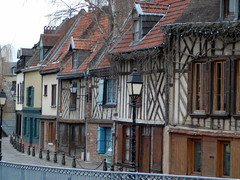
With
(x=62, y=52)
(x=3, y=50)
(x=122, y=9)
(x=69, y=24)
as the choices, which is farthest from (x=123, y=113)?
(x=3, y=50)

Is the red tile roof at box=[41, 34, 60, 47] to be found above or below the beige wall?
above

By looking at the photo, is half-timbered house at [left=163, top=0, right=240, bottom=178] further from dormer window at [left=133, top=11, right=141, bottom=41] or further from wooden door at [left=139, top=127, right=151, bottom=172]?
dormer window at [left=133, top=11, right=141, bottom=41]

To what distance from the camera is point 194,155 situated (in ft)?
62.0

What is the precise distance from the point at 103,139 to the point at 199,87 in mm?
12678

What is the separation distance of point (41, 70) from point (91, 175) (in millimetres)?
27064

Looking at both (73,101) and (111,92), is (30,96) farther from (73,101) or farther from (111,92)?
(111,92)

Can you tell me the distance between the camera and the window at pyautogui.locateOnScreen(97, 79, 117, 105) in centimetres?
2977

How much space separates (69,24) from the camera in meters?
42.0

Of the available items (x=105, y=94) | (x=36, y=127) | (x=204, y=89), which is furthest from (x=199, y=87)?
(x=36, y=127)

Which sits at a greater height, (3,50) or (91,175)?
(3,50)

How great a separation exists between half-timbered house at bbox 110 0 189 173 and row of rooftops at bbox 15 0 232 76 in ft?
0.12

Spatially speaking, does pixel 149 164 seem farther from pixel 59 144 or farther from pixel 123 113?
pixel 59 144

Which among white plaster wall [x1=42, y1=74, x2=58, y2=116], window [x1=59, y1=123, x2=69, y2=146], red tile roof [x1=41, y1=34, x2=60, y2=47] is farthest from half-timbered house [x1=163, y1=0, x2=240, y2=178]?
red tile roof [x1=41, y1=34, x2=60, y2=47]

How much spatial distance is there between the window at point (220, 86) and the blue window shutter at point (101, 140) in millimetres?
13343
